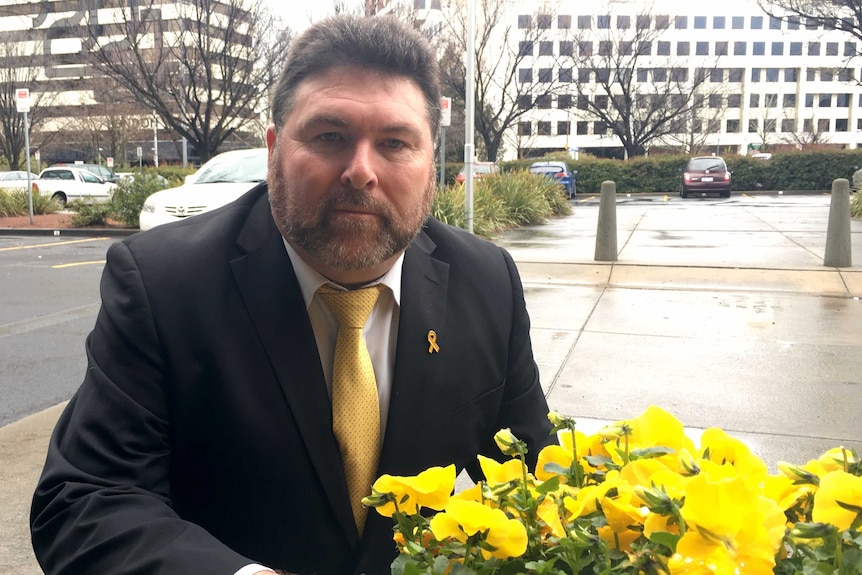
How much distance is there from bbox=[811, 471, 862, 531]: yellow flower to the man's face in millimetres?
923

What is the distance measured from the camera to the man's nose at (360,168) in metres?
1.50

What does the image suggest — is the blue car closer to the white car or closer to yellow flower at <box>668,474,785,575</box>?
the white car

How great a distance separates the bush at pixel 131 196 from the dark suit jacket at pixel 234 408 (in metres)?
16.2

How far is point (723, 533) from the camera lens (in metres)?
0.77

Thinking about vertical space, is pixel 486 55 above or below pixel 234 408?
above

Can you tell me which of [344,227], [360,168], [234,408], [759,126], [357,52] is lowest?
[234,408]

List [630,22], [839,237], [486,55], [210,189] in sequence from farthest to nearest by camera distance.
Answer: [630,22]
[486,55]
[210,189]
[839,237]

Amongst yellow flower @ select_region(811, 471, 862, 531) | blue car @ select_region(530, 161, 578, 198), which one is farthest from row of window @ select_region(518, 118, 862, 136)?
yellow flower @ select_region(811, 471, 862, 531)

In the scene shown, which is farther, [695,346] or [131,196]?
[131,196]

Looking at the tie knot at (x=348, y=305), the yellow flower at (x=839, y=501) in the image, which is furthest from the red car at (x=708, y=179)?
the yellow flower at (x=839, y=501)

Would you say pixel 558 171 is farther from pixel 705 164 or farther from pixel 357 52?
pixel 357 52

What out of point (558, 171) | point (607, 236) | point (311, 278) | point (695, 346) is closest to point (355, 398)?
point (311, 278)

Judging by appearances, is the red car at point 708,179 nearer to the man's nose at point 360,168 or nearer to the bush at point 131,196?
the bush at point 131,196

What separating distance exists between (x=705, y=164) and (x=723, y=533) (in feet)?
102
